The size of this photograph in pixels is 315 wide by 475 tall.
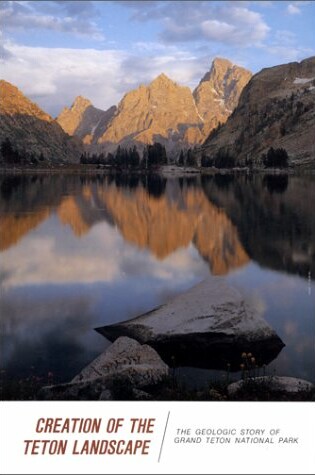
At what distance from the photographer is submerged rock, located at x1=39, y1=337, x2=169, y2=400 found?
11.0 metres

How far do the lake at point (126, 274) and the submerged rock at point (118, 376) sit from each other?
3.27 ft

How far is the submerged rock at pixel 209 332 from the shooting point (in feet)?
49.9

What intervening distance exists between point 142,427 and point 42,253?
978 inches

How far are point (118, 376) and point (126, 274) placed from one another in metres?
14.6

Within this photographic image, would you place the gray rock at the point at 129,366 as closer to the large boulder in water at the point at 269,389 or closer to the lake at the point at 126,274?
the lake at the point at 126,274

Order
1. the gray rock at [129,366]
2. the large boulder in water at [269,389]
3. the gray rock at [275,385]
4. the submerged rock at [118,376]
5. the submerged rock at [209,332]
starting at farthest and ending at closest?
1. the submerged rock at [209,332]
2. the gray rock at [129,366]
3. the gray rock at [275,385]
4. the large boulder in water at [269,389]
5. the submerged rock at [118,376]

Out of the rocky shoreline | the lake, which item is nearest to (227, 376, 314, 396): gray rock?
the rocky shoreline

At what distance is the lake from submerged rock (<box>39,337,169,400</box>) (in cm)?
100

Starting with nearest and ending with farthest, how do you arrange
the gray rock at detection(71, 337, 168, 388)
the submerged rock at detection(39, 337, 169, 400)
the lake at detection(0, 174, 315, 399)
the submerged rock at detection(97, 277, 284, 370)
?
the submerged rock at detection(39, 337, 169, 400) < the gray rock at detection(71, 337, 168, 388) < the submerged rock at detection(97, 277, 284, 370) < the lake at detection(0, 174, 315, 399)

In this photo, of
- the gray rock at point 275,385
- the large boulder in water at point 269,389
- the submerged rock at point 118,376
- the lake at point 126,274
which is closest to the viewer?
the submerged rock at point 118,376

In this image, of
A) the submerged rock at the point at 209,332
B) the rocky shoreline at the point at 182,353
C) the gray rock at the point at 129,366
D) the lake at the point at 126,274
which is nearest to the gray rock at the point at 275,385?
the rocky shoreline at the point at 182,353

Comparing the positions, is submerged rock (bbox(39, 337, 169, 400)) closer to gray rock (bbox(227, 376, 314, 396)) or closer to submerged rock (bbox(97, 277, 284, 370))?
submerged rock (bbox(97, 277, 284, 370))

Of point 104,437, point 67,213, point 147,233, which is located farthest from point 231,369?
point 67,213

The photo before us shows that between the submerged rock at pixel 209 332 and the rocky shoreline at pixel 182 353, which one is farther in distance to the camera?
the submerged rock at pixel 209 332
